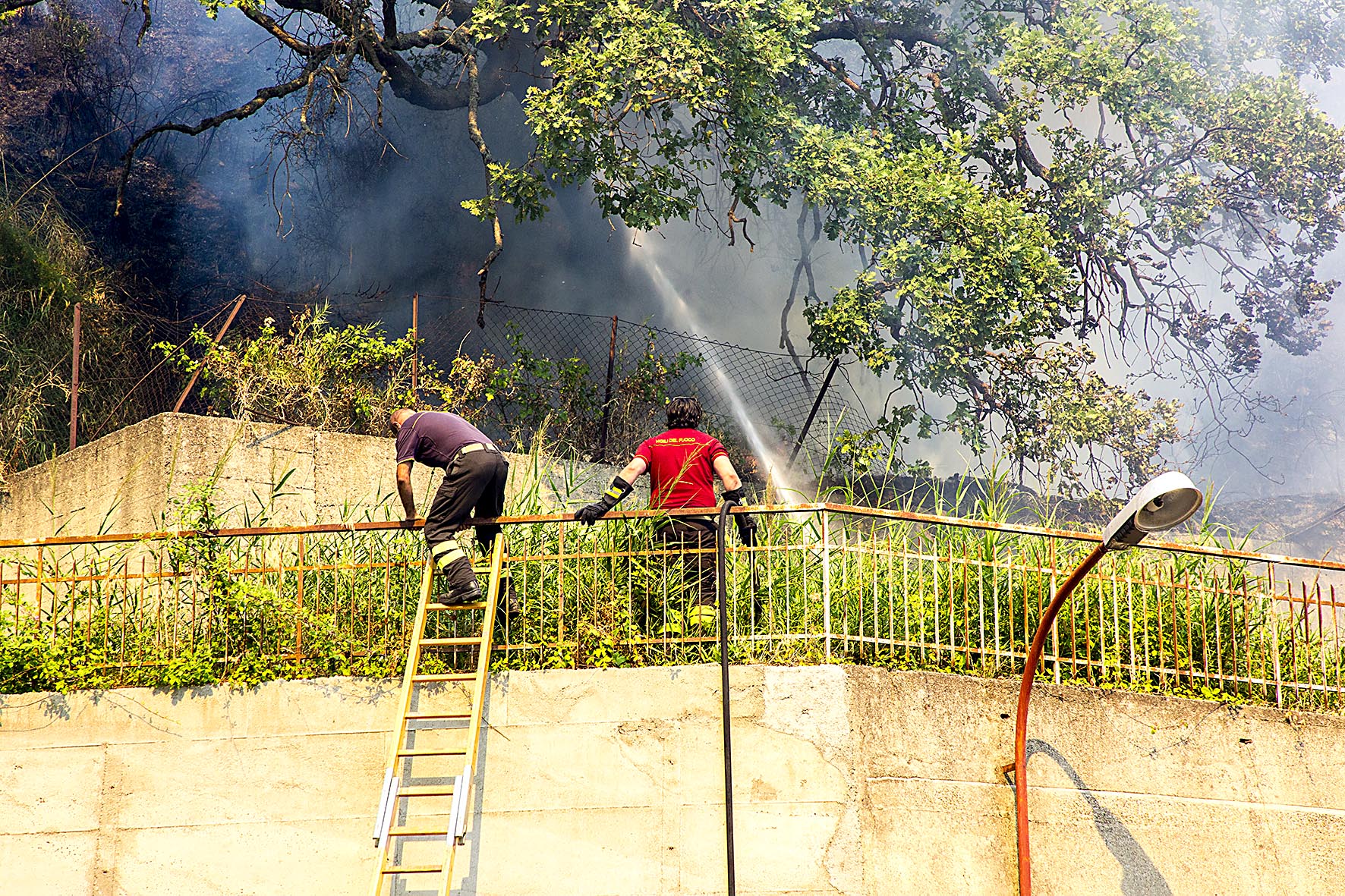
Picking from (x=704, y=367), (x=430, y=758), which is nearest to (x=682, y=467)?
(x=430, y=758)

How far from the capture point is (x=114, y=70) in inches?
596

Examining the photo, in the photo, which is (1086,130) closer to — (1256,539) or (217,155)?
(1256,539)

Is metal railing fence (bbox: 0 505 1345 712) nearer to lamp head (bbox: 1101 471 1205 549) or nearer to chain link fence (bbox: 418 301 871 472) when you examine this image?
lamp head (bbox: 1101 471 1205 549)

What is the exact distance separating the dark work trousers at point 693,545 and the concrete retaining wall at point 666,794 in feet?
2.03

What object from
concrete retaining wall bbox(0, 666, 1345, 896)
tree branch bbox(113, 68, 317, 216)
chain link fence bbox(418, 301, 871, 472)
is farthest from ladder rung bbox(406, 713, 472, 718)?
tree branch bbox(113, 68, 317, 216)

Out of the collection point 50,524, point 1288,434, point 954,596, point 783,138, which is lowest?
point 954,596

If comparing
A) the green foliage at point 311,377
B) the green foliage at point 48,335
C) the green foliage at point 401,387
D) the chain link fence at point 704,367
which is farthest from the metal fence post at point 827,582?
the green foliage at point 48,335

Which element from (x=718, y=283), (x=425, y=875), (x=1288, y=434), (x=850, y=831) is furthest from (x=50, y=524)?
(x=1288, y=434)

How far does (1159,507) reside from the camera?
5.75 m

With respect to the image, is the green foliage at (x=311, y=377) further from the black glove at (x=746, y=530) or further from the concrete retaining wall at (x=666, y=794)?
the black glove at (x=746, y=530)

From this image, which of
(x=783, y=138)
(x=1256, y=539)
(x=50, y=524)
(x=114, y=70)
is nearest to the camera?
(x=50, y=524)

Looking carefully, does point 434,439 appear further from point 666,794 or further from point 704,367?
point 704,367

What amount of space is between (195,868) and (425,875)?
1.23 meters

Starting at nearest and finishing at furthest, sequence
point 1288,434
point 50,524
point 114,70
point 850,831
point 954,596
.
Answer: point 850,831
point 954,596
point 50,524
point 114,70
point 1288,434
